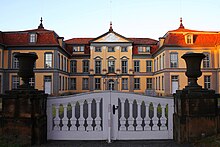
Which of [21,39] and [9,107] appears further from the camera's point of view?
[21,39]

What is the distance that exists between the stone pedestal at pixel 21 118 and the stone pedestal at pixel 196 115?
3.59 meters

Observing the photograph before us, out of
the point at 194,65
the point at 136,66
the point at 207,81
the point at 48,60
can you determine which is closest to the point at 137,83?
the point at 136,66

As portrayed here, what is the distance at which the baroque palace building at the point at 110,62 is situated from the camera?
26031mm

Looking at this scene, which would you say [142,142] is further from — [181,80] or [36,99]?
[181,80]

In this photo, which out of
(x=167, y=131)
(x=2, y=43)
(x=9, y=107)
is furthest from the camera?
(x=2, y=43)

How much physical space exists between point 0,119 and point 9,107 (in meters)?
0.40

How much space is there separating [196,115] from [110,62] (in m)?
27.9

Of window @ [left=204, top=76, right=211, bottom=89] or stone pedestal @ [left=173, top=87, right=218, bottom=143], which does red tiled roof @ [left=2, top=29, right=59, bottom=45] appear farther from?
stone pedestal @ [left=173, top=87, right=218, bottom=143]

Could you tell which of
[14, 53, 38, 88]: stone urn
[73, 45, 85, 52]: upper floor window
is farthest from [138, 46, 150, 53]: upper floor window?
[14, 53, 38, 88]: stone urn

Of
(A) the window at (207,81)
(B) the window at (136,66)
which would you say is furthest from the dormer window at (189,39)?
(B) the window at (136,66)

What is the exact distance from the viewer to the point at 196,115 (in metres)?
5.16

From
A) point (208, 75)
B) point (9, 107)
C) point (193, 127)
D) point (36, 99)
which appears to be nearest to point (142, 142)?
point (193, 127)

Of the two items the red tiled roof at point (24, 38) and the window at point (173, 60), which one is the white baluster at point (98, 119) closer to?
the red tiled roof at point (24, 38)

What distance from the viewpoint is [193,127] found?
A: 5121 millimetres
